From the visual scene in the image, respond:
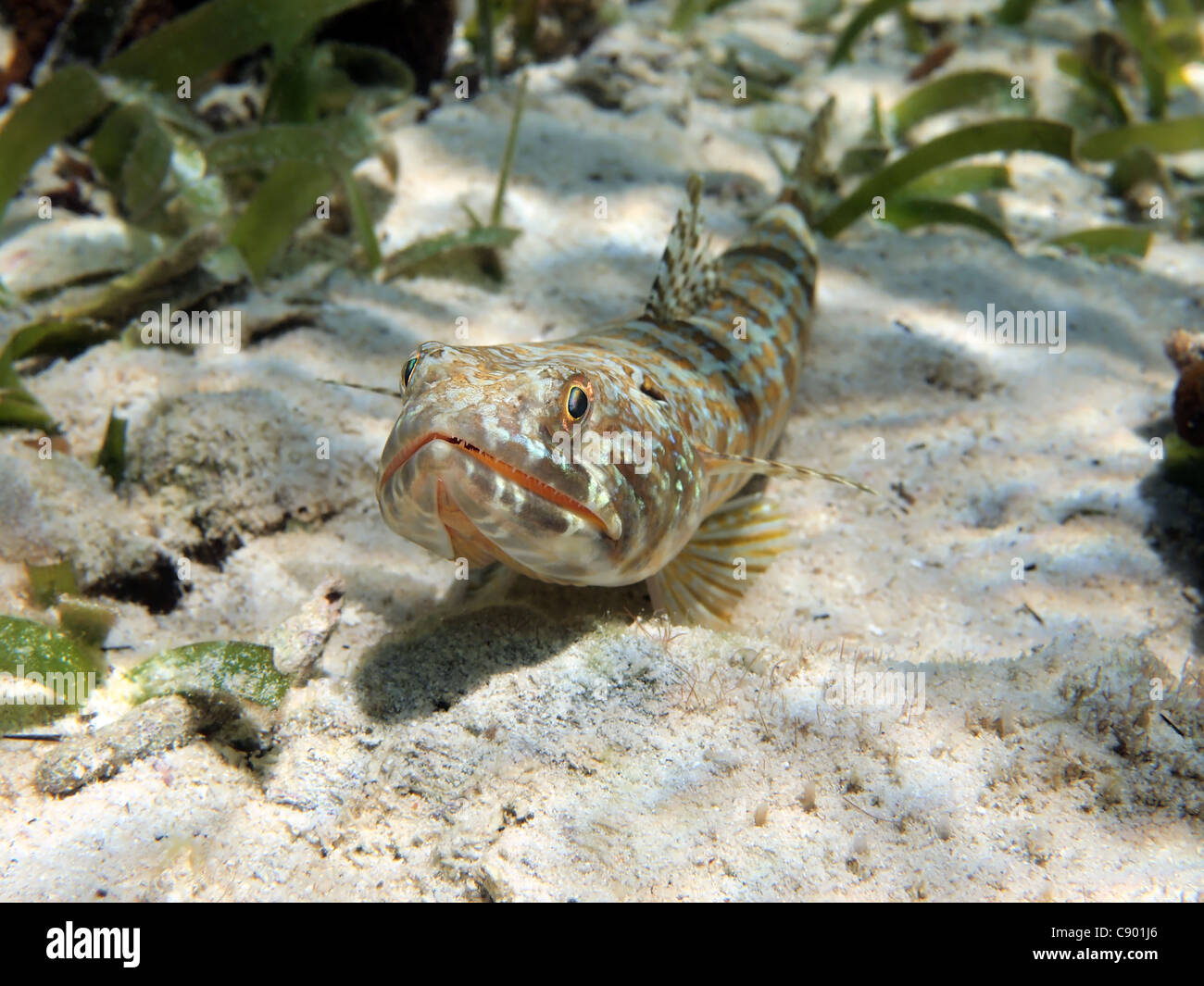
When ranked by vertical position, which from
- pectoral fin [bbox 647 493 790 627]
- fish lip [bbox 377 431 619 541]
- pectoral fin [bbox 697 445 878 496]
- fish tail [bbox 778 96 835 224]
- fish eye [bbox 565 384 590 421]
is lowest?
pectoral fin [bbox 647 493 790 627]

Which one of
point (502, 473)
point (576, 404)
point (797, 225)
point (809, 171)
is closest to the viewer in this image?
point (502, 473)

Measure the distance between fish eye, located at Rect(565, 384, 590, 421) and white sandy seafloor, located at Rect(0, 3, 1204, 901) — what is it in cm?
82

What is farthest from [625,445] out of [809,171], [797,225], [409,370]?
[809,171]

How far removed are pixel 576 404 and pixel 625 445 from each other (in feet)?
0.83

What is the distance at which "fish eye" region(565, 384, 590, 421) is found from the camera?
255 centimetres

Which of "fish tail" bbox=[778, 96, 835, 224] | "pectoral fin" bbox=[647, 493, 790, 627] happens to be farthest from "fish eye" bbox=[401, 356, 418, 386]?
"fish tail" bbox=[778, 96, 835, 224]

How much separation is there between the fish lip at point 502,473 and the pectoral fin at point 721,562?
81cm

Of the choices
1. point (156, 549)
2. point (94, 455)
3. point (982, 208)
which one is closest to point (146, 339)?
point (94, 455)

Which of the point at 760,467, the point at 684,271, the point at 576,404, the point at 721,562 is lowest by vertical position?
the point at 721,562

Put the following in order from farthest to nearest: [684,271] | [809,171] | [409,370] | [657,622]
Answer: [809,171], [684,271], [657,622], [409,370]

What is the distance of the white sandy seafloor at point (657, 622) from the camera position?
7.29 feet

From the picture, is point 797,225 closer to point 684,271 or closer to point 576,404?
point 684,271

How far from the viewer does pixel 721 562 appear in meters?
3.56

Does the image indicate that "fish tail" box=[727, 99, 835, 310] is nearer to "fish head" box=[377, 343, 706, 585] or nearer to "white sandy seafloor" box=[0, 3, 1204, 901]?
"white sandy seafloor" box=[0, 3, 1204, 901]
